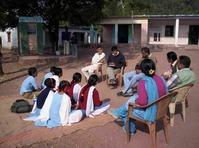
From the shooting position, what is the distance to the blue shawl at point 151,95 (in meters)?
5.65

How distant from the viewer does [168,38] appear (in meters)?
34.8

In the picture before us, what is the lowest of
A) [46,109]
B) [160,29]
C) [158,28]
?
[46,109]

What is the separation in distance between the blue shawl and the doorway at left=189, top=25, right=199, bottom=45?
99.3 feet

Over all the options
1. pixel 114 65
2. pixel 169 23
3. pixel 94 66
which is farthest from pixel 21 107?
pixel 169 23

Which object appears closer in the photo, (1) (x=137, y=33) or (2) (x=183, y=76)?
(2) (x=183, y=76)

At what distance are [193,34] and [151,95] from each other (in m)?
30.5

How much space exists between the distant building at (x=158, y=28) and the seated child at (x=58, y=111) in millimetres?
27214

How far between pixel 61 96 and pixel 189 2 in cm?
4765

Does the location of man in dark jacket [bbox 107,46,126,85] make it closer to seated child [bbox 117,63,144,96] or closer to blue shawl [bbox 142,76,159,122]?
seated child [bbox 117,63,144,96]

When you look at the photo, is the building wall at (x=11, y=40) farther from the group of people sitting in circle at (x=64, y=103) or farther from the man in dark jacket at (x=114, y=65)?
the group of people sitting in circle at (x=64, y=103)

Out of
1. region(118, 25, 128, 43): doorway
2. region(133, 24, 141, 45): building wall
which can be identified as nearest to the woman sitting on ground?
region(133, 24, 141, 45): building wall

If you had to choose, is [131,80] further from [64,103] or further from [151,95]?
[151,95]

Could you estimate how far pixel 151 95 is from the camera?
18.7 feet

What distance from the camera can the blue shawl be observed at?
5.65 meters
